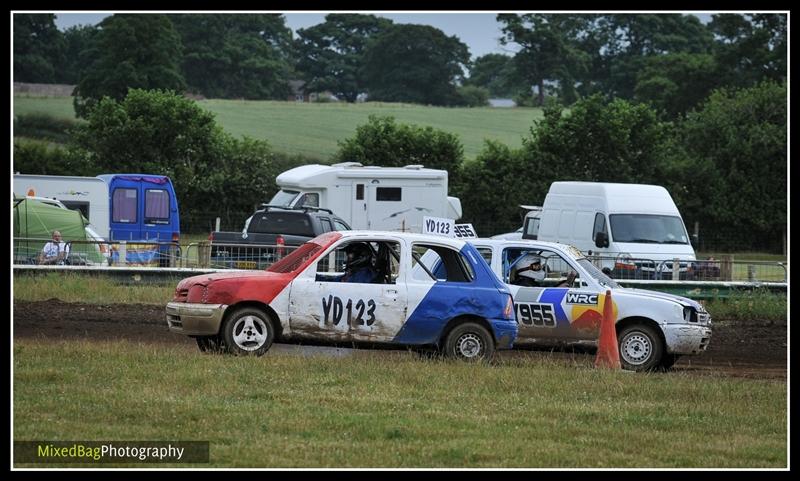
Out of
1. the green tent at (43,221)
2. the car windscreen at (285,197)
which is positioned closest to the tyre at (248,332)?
the green tent at (43,221)

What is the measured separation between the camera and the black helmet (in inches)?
611

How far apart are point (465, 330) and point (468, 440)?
183 inches

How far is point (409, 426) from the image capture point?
1100cm

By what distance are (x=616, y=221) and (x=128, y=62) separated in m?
Result: 52.9

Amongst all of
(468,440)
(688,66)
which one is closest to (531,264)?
(468,440)

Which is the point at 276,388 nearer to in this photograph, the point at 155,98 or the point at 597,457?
the point at 597,457

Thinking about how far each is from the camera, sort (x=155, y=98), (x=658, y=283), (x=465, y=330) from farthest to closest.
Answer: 1. (x=155, y=98)
2. (x=658, y=283)
3. (x=465, y=330)

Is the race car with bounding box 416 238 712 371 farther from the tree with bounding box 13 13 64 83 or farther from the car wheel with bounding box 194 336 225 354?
the tree with bounding box 13 13 64 83

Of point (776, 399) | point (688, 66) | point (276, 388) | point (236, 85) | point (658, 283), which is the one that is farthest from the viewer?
point (236, 85)

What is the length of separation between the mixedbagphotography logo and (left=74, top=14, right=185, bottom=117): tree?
67.6 metres

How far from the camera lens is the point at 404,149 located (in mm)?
49750

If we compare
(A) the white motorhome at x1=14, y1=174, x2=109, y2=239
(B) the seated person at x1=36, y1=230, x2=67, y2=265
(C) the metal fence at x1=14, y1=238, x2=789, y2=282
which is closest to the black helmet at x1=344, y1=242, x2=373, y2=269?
(C) the metal fence at x1=14, y1=238, x2=789, y2=282

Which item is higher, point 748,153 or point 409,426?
point 748,153

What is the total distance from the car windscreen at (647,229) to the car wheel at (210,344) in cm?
1470
